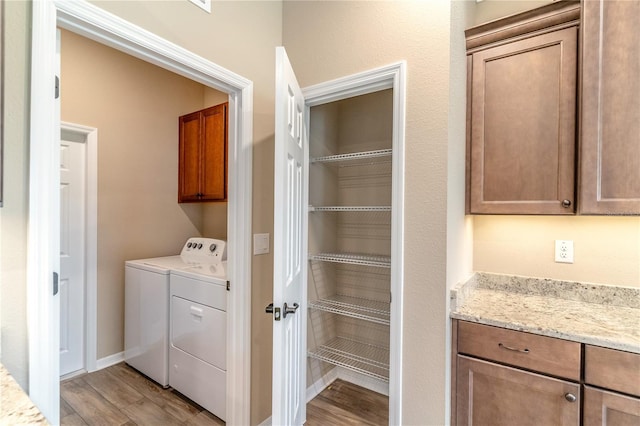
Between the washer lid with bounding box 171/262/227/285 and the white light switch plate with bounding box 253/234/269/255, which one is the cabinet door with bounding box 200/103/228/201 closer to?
the washer lid with bounding box 171/262/227/285

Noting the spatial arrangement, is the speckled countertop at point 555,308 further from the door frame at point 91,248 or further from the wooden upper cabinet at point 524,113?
the door frame at point 91,248

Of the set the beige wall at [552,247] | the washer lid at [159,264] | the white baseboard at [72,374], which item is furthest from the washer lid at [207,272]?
the beige wall at [552,247]

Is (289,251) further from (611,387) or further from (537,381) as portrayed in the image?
(611,387)

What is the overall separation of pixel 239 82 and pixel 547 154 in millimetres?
1621

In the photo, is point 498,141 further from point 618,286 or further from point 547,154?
point 618,286

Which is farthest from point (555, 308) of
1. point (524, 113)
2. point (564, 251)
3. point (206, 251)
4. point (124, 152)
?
point (124, 152)

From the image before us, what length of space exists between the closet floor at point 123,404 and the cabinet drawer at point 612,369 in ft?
6.75

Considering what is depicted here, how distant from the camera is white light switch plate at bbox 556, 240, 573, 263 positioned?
169 centimetres

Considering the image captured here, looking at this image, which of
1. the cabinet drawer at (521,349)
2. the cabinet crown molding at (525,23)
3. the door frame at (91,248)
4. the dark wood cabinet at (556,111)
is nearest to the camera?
the cabinet drawer at (521,349)

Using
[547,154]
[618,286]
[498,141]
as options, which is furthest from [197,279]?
[618,286]

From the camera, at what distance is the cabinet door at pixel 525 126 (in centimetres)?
145

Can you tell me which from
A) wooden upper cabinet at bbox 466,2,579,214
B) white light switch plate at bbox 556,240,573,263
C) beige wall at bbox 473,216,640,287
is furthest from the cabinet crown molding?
white light switch plate at bbox 556,240,573,263

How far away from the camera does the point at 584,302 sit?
5.34 feet

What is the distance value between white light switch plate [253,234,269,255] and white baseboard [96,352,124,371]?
2046mm
